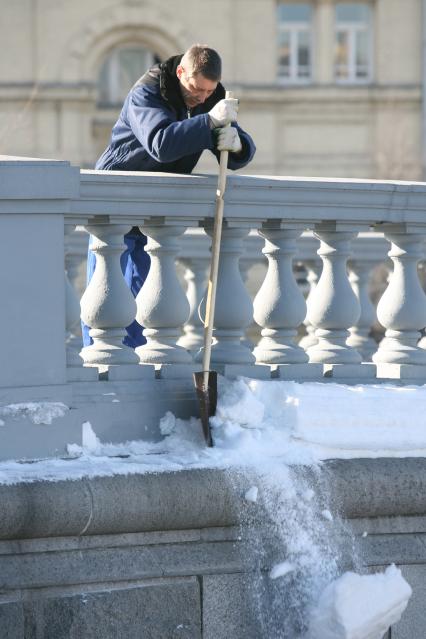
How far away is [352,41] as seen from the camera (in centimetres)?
3534

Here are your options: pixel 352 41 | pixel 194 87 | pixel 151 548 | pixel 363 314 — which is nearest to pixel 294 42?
pixel 352 41

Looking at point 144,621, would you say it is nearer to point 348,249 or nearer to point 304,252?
point 348,249

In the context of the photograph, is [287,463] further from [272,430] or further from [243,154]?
[243,154]

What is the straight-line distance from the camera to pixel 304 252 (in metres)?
8.23

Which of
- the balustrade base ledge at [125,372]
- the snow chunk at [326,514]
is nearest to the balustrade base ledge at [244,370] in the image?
the balustrade base ledge at [125,372]

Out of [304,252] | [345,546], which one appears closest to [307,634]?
[345,546]

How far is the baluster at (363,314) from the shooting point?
24.6 ft

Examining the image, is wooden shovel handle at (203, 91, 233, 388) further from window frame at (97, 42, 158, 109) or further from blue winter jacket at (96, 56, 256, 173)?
window frame at (97, 42, 158, 109)

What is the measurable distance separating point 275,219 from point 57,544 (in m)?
1.46

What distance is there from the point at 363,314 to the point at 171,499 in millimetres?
3102

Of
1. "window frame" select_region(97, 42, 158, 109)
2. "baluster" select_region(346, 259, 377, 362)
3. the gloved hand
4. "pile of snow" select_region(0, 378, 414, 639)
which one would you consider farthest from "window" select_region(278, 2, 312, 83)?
"pile of snow" select_region(0, 378, 414, 639)

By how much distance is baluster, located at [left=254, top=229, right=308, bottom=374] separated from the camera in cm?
535

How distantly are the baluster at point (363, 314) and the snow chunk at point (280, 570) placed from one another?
2537 mm

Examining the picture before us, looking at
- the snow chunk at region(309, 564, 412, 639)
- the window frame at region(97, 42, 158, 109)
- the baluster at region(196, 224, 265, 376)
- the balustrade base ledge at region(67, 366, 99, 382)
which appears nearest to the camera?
the snow chunk at region(309, 564, 412, 639)
